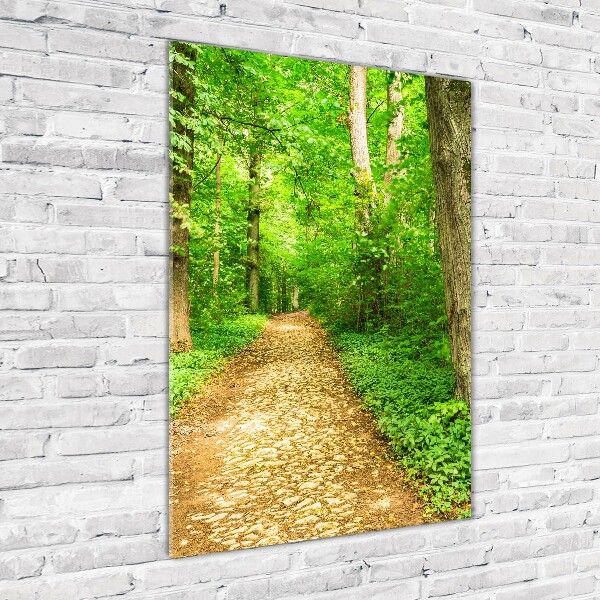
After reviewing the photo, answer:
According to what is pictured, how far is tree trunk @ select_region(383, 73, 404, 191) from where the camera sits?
5.89ft

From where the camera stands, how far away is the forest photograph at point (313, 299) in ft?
A: 5.12

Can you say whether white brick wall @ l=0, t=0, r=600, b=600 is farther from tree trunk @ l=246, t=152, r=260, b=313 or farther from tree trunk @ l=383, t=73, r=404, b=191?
tree trunk @ l=246, t=152, r=260, b=313

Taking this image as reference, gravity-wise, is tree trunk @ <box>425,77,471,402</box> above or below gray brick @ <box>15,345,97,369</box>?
above

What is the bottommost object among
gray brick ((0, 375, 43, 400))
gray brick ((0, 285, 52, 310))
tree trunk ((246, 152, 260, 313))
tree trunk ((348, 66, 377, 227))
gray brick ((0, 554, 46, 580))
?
gray brick ((0, 554, 46, 580))

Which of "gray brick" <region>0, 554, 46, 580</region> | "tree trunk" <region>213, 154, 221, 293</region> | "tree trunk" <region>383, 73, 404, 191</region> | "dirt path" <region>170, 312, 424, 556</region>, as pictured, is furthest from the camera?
"tree trunk" <region>383, 73, 404, 191</region>

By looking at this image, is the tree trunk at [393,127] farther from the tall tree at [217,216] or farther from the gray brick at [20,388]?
the gray brick at [20,388]

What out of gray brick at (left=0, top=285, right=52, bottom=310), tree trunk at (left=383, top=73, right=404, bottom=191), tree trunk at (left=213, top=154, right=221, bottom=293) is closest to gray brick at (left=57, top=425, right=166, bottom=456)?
gray brick at (left=0, top=285, right=52, bottom=310)

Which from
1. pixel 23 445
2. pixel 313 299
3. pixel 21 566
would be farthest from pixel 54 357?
pixel 313 299

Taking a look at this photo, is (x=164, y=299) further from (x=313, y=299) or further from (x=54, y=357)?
(x=313, y=299)

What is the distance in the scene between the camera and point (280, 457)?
1609 millimetres

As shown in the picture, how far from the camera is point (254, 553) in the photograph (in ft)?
5.14

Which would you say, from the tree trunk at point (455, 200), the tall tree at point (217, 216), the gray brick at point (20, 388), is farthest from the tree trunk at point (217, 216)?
the tree trunk at point (455, 200)

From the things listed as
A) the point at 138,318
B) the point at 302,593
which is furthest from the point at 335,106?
the point at 302,593

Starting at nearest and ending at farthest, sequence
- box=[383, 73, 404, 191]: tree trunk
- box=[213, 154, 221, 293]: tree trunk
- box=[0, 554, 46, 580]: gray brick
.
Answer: box=[0, 554, 46, 580]: gray brick, box=[213, 154, 221, 293]: tree trunk, box=[383, 73, 404, 191]: tree trunk
